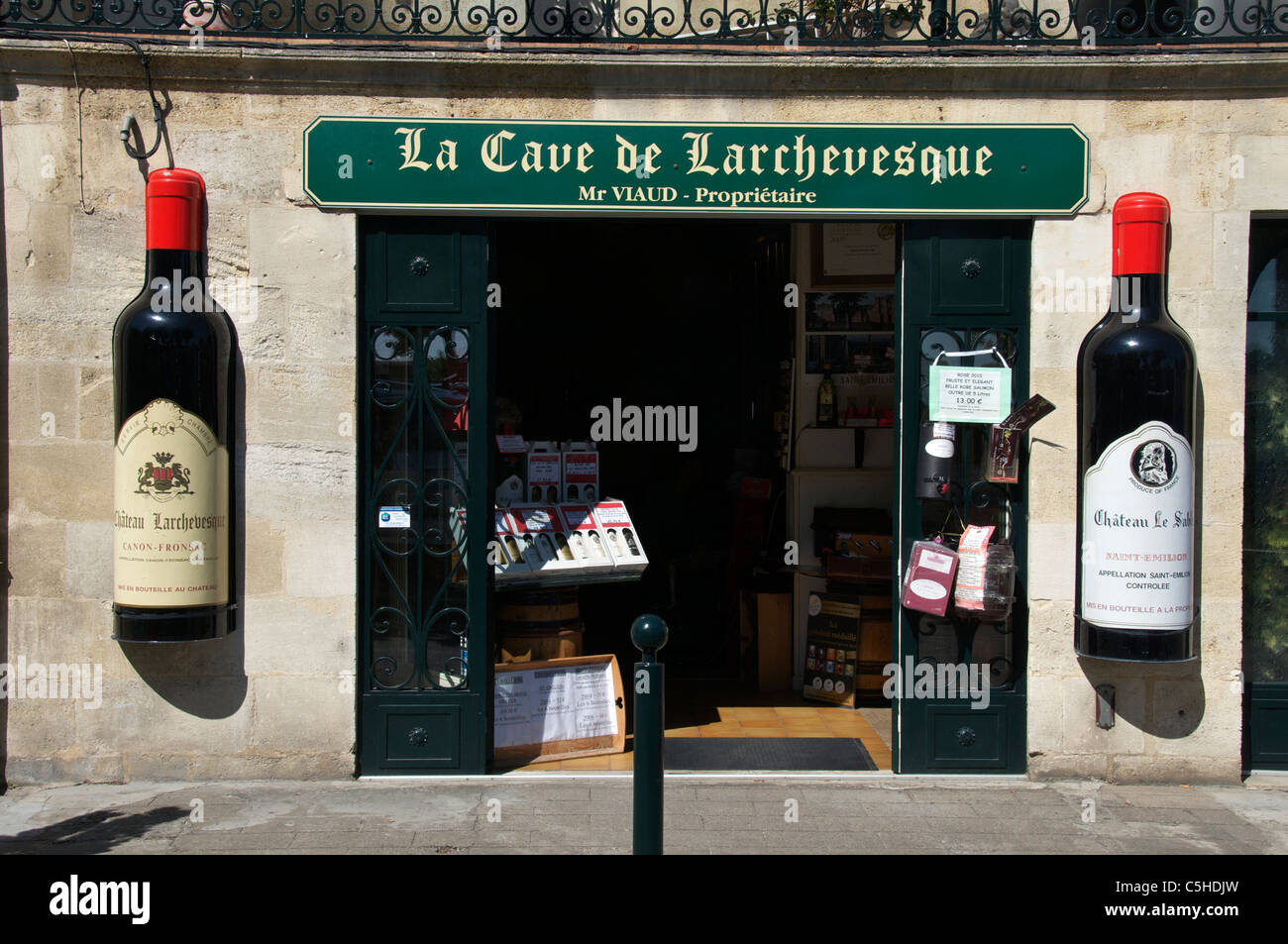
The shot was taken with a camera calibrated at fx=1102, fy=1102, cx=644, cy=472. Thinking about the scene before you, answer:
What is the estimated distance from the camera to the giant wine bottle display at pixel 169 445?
553 cm

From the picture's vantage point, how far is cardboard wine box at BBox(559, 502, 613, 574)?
6523 millimetres

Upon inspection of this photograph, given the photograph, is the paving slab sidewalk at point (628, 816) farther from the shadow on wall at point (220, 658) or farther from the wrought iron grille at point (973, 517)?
the wrought iron grille at point (973, 517)

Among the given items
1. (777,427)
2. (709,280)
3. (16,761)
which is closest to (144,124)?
(16,761)

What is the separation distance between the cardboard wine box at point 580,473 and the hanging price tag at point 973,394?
2.19 metres

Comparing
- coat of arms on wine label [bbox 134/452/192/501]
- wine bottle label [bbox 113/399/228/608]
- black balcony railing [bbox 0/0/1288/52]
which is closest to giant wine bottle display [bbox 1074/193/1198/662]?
black balcony railing [bbox 0/0/1288/52]

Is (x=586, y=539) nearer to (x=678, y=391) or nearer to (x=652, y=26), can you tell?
(x=652, y=26)

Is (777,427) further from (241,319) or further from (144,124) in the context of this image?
(144,124)

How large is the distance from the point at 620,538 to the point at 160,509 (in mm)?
2584

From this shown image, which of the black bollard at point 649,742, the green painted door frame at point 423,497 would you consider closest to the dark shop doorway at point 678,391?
A: the green painted door frame at point 423,497

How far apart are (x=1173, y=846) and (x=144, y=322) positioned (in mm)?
5544

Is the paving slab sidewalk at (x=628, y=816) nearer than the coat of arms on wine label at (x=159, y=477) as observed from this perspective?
Yes

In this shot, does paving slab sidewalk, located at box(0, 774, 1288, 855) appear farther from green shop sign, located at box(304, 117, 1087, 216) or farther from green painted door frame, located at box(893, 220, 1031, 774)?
green shop sign, located at box(304, 117, 1087, 216)

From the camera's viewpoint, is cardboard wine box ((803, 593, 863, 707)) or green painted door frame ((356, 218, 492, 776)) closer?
green painted door frame ((356, 218, 492, 776))

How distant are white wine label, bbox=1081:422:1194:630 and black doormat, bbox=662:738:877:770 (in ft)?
5.41
